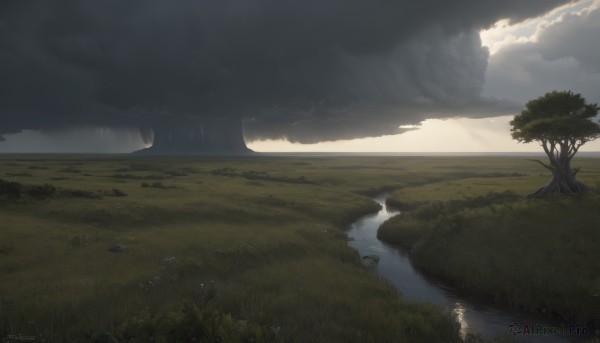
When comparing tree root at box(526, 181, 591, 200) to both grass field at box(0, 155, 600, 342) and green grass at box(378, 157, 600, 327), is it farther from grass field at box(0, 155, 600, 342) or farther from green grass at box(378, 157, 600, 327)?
grass field at box(0, 155, 600, 342)

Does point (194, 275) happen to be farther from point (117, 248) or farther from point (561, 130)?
point (561, 130)

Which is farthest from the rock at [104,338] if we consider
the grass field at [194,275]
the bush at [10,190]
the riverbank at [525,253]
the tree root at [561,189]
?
the tree root at [561,189]

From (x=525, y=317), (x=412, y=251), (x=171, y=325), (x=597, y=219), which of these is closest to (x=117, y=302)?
(x=171, y=325)

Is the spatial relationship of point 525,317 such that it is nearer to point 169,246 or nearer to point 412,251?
point 412,251

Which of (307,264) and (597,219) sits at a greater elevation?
(597,219)

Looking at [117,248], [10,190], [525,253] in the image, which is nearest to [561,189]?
[525,253]

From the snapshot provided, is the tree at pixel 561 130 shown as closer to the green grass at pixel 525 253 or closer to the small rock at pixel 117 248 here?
the green grass at pixel 525 253
